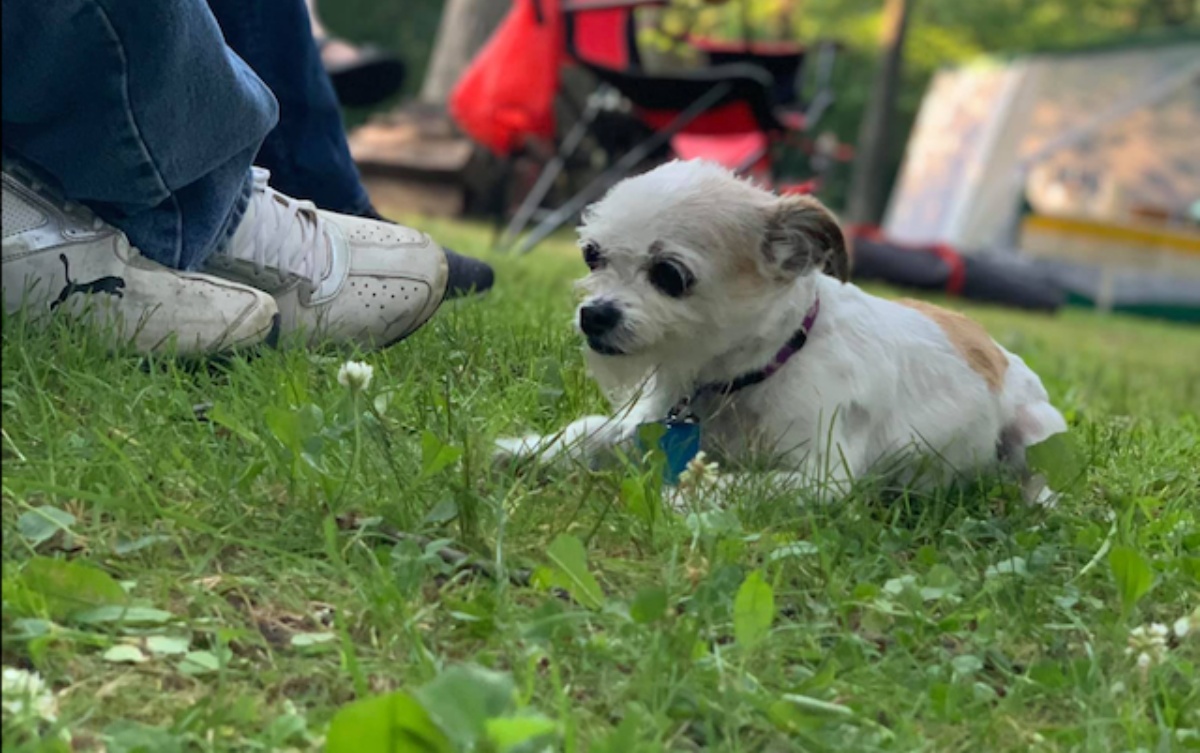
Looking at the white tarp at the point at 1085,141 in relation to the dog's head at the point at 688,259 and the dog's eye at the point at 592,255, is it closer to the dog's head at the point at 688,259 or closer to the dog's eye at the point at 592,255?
the dog's head at the point at 688,259

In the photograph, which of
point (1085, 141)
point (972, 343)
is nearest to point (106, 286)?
point (972, 343)

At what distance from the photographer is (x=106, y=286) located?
93.3 inches

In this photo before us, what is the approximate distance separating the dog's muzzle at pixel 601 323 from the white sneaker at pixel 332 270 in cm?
54

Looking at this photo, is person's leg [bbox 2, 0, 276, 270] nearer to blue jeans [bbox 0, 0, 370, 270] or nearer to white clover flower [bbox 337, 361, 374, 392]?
blue jeans [bbox 0, 0, 370, 270]

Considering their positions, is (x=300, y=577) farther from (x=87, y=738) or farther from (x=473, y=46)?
(x=473, y=46)

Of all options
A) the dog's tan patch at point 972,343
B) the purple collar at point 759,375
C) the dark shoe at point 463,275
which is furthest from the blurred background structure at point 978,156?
the purple collar at point 759,375

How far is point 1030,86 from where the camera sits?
47.6 feet

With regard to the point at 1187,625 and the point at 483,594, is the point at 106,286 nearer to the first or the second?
the point at 483,594

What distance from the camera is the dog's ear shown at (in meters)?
2.45

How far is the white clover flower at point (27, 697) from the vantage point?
131cm

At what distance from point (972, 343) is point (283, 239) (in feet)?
4.88

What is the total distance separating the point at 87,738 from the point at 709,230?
1.47 metres

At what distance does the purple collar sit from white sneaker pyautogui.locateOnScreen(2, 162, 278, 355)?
2.73ft

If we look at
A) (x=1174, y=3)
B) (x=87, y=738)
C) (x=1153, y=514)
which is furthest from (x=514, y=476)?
(x=1174, y=3)
